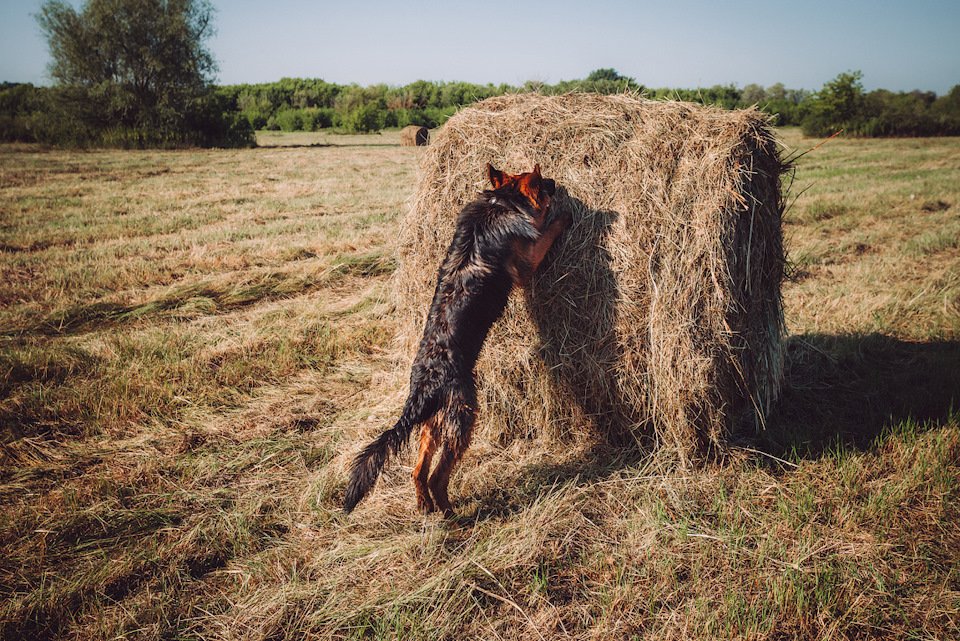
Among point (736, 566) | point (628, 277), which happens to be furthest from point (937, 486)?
point (628, 277)

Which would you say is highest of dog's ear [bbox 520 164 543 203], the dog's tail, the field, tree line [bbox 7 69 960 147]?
tree line [bbox 7 69 960 147]

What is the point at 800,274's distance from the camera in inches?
276

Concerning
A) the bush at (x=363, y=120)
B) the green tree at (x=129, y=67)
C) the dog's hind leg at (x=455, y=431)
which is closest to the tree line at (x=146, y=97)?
the green tree at (x=129, y=67)

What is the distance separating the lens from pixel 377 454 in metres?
2.53

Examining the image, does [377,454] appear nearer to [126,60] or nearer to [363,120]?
[126,60]

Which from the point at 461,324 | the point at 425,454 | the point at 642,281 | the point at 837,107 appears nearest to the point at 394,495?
the point at 425,454

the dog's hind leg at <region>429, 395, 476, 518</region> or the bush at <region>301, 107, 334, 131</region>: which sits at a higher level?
the bush at <region>301, 107, 334, 131</region>

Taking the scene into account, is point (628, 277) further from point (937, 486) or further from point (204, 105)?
point (204, 105)

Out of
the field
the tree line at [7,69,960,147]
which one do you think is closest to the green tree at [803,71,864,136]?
the tree line at [7,69,960,147]

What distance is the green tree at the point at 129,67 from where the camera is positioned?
2748cm

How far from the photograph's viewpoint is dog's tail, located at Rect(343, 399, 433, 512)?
8.05 ft

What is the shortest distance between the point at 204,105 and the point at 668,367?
113 feet

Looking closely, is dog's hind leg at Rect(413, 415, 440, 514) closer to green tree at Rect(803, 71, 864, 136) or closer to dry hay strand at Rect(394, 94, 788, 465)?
dry hay strand at Rect(394, 94, 788, 465)

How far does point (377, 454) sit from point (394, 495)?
3.03 ft
